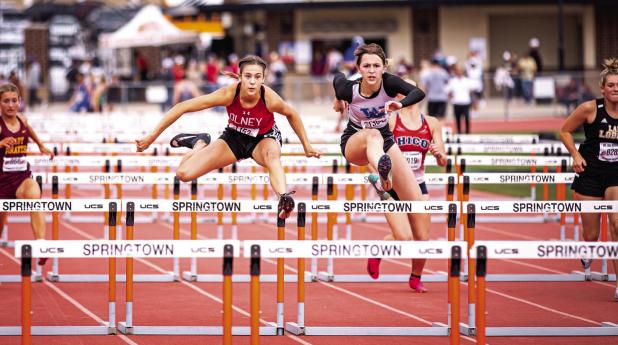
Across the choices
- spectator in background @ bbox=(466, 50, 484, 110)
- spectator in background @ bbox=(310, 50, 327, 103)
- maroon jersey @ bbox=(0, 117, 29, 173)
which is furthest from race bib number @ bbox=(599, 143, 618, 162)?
spectator in background @ bbox=(310, 50, 327, 103)

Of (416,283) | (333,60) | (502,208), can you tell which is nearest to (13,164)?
(416,283)

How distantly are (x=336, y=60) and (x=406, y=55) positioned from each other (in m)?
5.09

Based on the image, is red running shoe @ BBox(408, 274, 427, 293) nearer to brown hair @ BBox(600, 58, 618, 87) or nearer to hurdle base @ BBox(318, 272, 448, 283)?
hurdle base @ BBox(318, 272, 448, 283)

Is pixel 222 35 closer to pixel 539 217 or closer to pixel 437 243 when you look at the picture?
pixel 539 217

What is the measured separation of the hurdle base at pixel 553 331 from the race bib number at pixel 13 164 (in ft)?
17.6

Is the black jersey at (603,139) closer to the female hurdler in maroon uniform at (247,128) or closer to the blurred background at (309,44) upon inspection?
the female hurdler in maroon uniform at (247,128)

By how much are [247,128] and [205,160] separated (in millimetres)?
481

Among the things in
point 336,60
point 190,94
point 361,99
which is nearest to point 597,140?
point 361,99

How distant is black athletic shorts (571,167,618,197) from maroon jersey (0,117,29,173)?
5.71 m

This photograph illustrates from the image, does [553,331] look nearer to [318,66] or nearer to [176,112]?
[176,112]

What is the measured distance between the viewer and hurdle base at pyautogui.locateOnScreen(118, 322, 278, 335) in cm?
1030

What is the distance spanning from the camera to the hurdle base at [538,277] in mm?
13211

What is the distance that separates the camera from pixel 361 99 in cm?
1114

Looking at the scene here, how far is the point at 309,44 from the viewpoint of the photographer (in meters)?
49.8
